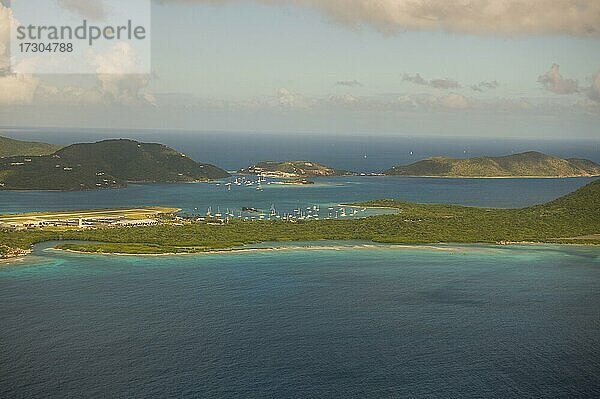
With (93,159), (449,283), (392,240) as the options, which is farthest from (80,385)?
(93,159)

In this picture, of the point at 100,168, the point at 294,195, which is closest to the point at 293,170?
the point at 294,195

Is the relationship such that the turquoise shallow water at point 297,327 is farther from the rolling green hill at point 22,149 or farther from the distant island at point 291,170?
the rolling green hill at point 22,149

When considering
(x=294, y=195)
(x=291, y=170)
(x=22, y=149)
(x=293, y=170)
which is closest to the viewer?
(x=294, y=195)

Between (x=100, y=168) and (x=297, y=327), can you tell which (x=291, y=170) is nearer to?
(x=100, y=168)

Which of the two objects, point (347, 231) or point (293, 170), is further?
point (293, 170)

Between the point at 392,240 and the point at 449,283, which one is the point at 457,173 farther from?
the point at 449,283
